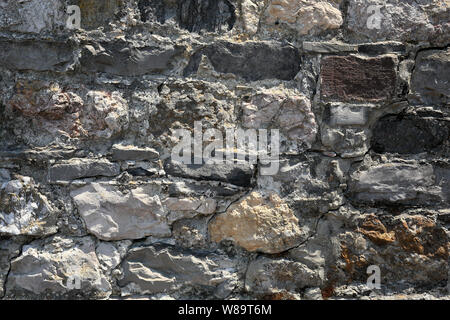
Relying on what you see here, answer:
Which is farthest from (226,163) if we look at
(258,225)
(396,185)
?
(396,185)

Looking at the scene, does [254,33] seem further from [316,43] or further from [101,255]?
[101,255]

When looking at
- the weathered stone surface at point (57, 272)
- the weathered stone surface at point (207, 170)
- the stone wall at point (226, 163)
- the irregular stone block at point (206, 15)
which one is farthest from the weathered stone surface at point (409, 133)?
the weathered stone surface at point (57, 272)

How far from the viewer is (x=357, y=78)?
1.61 metres

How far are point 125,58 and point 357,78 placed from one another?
82cm

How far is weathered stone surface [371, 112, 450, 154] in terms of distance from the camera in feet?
5.35

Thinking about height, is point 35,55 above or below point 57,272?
above

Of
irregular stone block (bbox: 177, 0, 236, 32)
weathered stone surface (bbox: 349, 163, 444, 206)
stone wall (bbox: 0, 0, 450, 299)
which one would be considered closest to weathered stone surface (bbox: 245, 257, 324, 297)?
stone wall (bbox: 0, 0, 450, 299)

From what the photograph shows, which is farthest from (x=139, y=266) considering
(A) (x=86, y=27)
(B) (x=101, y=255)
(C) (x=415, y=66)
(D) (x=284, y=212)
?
(C) (x=415, y=66)

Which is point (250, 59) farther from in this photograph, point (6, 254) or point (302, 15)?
point (6, 254)

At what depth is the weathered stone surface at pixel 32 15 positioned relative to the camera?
5.06 ft

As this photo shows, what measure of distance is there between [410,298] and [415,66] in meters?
0.84

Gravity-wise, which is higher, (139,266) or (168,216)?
(168,216)

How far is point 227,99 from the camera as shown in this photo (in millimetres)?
1604

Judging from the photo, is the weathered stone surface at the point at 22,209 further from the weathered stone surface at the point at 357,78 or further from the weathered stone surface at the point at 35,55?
the weathered stone surface at the point at 357,78
